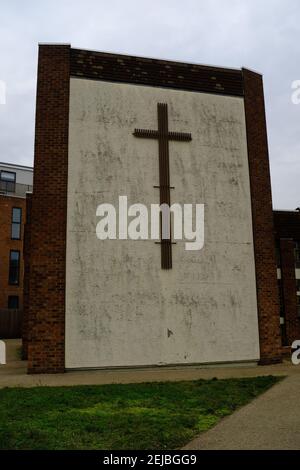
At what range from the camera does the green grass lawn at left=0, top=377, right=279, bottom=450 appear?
19.3 ft

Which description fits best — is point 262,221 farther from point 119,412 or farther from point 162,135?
point 119,412

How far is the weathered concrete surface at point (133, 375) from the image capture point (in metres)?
10.3

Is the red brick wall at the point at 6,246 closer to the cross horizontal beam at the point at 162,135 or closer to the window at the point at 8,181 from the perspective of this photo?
the window at the point at 8,181

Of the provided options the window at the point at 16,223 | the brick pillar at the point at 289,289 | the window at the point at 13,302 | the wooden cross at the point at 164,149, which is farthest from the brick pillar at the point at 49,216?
the window at the point at 16,223

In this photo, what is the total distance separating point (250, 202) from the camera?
1393cm

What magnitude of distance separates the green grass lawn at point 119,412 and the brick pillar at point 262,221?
322cm

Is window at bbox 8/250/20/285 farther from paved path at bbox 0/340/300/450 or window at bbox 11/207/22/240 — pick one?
paved path at bbox 0/340/300/450

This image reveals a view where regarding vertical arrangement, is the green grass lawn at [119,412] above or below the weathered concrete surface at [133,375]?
below

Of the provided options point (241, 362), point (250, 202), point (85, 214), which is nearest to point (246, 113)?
point (250, 202)

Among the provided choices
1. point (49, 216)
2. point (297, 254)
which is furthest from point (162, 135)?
point (297, 254)

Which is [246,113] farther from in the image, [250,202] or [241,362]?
[241,362]

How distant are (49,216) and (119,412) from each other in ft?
20.7
